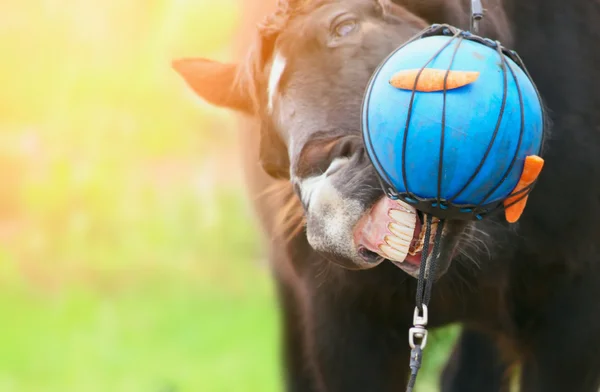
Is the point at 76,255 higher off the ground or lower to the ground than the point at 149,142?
lower

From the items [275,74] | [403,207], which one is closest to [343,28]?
[275,74]

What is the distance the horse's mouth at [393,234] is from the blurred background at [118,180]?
1.54m

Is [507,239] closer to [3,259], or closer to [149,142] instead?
[149,142]

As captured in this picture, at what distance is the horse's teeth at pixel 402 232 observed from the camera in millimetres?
964

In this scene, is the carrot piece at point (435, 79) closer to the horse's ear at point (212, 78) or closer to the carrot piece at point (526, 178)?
the carrot piece at point (526, 178)

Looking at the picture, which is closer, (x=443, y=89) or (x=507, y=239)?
(x=443, y=89)

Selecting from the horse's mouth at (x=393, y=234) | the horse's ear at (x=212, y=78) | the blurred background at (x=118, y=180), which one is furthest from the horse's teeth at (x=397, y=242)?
the blurred background at (x=118, y=180)

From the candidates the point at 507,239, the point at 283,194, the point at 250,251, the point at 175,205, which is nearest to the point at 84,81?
the point at 175,205

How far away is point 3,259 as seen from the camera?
267 cm

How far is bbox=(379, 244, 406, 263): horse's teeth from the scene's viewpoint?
3.15 feet

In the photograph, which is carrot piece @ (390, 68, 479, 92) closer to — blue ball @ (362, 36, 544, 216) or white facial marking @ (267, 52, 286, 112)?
blue ball @ (362, 36, 544, 216)

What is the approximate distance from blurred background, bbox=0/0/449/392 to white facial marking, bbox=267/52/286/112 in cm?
132

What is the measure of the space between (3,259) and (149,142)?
62cm

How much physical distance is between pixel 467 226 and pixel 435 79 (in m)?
0.28
